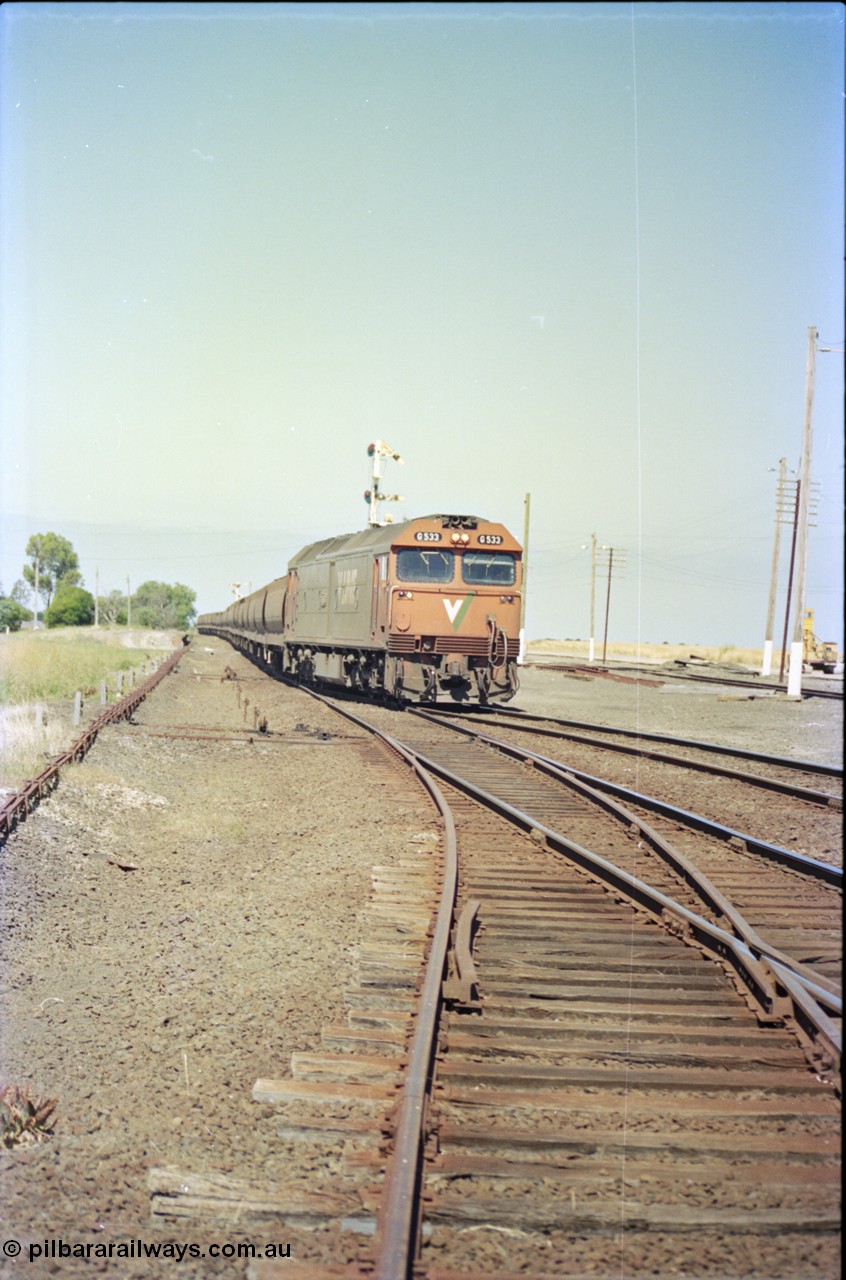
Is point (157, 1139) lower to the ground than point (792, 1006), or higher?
lower

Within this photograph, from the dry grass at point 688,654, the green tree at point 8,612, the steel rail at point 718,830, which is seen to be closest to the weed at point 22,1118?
the steel rail at point 718,830

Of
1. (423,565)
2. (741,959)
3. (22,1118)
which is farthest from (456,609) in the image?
(22,1118)

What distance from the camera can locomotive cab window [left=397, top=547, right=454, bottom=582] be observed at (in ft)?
61.4

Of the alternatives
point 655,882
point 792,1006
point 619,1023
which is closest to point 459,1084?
point 619,1023

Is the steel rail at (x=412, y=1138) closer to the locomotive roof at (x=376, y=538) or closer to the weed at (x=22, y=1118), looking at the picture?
the weed at (x=22, y=1118)

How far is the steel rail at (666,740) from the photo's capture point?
12836mm

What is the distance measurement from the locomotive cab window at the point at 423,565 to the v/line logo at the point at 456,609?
401 mm

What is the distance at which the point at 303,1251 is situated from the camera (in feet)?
10.2

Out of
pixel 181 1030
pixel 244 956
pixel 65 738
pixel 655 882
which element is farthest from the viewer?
pixel 65 738

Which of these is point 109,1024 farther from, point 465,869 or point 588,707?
point 588,707

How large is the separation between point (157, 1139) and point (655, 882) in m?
4.18

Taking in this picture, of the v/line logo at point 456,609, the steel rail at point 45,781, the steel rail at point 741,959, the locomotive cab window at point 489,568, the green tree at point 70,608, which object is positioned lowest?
the steel rail at point 741,959

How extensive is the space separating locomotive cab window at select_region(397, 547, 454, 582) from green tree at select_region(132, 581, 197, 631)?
12090 centimetres

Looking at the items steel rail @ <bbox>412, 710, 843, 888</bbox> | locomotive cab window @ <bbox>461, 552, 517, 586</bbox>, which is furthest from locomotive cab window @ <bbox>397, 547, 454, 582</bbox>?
steel rail @ <bbox>412, 710, 843, 888</bbox>
